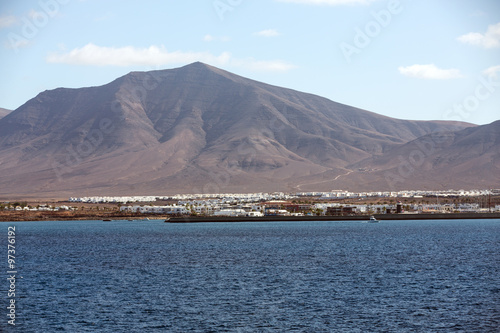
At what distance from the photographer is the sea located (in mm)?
40312

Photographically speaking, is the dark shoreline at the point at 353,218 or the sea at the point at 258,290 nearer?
the sea at the point at 258,290

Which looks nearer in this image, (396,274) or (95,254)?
(396,274)

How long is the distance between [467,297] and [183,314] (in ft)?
68.4

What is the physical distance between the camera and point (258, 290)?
170 feet

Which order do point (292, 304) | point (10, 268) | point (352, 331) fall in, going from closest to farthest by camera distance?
point (352, 331) < point (292, 304) < point (10, 268)

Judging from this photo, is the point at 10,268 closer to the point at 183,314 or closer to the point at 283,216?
the point at 183,314

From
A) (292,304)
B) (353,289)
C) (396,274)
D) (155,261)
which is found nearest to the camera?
(292,304)

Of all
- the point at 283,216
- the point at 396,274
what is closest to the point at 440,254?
the point at 396,274

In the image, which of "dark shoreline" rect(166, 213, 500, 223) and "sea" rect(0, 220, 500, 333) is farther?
"dark shoreline" rect(166, 213, 500, 223)

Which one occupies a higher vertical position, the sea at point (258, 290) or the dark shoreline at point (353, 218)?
the dark shoreline at point (353, 218)

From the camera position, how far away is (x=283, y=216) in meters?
184

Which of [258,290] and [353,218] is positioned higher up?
[353,218]

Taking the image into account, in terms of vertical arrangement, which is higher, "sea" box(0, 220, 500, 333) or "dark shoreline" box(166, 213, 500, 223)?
"dark shoreline" box(166, 213, 500, 223)

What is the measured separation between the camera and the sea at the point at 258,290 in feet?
132
